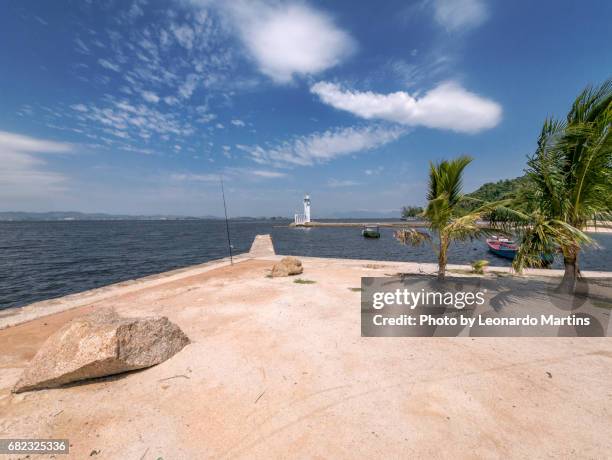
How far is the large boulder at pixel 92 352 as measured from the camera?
412cm

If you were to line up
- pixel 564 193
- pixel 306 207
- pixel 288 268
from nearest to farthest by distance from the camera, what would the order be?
1. pixel 564 193
2. pixel 288 268
3. pixel 306 207

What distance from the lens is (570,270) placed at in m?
8.03

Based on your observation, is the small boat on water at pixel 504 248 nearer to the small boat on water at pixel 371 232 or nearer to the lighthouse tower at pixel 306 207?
the small boat on water at pixel 371 232

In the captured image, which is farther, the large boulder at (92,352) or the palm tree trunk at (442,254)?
the palm tree trunk at (442,254)

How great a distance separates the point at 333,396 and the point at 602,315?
8085mm

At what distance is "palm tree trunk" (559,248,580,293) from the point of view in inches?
307

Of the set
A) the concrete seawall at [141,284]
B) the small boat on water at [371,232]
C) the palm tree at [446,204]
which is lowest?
the small boat on water at [371,232]

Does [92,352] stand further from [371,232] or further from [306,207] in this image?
[306,207]

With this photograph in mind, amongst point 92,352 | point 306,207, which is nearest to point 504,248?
point 92,352

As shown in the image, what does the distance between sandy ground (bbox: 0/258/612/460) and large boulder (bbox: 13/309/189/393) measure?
221 mm

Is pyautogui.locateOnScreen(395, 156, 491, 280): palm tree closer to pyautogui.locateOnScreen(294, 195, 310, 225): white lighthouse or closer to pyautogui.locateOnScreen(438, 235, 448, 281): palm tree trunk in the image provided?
pyautogui.locateOnScreen(438, 235, 448, 281): palm tree trunk

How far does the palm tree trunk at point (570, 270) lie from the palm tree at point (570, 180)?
2 cm

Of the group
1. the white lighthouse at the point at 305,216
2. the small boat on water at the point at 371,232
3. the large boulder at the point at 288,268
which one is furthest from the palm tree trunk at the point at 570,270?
the white lighthouse at the point at 305,216

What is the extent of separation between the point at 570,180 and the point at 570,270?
2.85 meters
